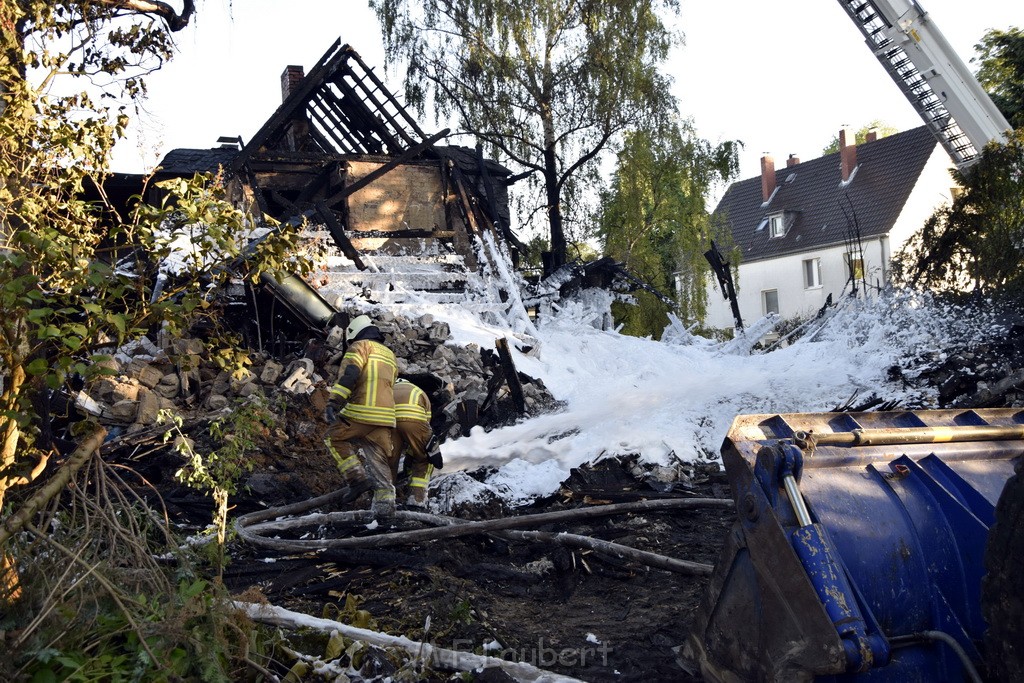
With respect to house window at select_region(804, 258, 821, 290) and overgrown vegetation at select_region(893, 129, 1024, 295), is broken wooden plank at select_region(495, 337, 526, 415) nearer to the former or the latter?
overgrown vegetation at select_region(893, 129, 1024, 295)

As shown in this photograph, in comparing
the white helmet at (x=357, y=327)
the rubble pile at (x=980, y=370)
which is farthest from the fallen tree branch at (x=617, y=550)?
the rubble pile at (x=980, y=370)

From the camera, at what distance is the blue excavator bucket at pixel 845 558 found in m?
2.78

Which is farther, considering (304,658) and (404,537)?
(404,537)

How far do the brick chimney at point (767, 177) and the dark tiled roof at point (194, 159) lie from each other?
966 inches

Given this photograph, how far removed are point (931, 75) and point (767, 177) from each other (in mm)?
17052

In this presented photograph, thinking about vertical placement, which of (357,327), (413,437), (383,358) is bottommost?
(413,437)

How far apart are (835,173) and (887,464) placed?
3420cm

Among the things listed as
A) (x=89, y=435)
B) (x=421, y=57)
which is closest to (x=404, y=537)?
(x=89, y=435)

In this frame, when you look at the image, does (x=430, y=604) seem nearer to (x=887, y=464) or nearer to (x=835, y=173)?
(x=887, y=464)

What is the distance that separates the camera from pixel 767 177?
37.4 meters

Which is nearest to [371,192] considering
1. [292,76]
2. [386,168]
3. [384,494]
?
[386,168]

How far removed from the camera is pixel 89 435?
3.85 m

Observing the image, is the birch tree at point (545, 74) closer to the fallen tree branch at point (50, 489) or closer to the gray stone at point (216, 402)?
the gray stone at point (216, 402)

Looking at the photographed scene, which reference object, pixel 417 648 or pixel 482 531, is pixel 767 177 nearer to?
pixel 482 531
